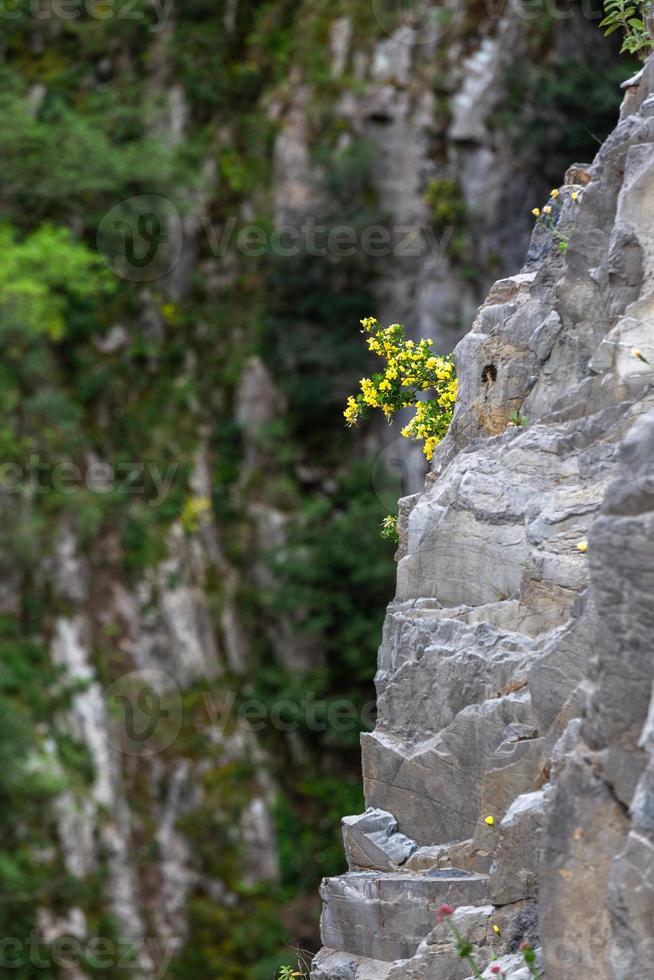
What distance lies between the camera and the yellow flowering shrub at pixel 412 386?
9.30 metres

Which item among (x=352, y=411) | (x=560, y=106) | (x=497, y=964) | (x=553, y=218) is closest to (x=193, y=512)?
(x=560, y=106)

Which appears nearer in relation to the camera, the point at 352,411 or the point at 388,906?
the point at 388,906

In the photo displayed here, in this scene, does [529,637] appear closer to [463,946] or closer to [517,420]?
[517,420]

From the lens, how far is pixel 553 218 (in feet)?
29.3

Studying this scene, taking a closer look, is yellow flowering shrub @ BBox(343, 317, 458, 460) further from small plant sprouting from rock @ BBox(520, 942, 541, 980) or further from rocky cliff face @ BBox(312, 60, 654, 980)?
small plant sprouting from rock @ BBox(520, 942, 541, 980)

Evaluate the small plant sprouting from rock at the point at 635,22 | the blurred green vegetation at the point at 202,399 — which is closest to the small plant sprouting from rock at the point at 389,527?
the small plant sprouting from rock at the point at 635,22

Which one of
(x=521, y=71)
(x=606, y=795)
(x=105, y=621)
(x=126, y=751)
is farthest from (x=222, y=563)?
(x=606, y=795)

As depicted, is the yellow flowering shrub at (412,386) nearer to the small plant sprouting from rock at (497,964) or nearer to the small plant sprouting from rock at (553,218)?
the small plant sprouting from rock at (553,218)

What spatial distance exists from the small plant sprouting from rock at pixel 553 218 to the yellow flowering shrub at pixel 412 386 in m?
1.24

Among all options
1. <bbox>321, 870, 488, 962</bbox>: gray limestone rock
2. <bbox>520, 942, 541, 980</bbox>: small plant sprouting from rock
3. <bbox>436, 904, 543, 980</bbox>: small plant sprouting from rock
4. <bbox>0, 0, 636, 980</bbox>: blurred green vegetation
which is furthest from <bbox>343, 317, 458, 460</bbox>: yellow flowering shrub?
<bbox>0, 0, 636, 980</bbox>: blurred green vegetation

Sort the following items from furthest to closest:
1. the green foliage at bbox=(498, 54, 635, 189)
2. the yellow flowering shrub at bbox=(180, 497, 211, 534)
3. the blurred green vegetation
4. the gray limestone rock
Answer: the yellow flowering shrub at bbox=(180, 497, 211, 534) → the blurred green vegetation → the green foliage at bbox=(498, 54, 635, 189) → the gray limestone rock

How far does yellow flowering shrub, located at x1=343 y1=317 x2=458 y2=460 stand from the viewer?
9.30 metres

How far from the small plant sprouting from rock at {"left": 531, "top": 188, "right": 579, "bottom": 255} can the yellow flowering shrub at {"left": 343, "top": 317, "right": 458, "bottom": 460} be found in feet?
4.07

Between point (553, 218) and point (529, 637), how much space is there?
10.5ft
